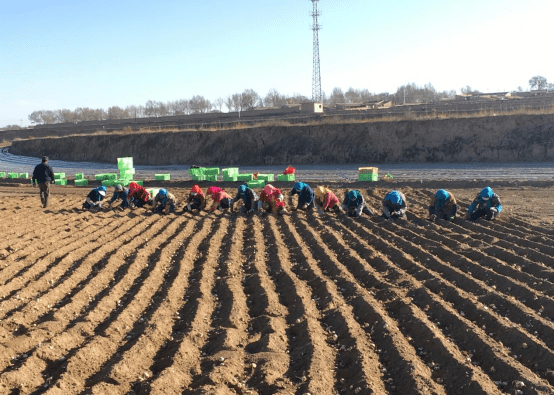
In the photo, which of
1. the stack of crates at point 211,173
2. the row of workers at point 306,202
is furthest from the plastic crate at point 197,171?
the row of workers at point 306,202

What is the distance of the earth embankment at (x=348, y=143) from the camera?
94.5 ft

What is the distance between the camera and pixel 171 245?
945cm

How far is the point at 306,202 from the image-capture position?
13.5m

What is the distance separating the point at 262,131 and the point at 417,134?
1009 cm

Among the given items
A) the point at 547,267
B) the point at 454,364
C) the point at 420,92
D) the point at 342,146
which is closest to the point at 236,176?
the point at 342,146

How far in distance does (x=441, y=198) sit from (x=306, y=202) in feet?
11.2

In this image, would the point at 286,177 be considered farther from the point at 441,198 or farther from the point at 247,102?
the point at 247,102

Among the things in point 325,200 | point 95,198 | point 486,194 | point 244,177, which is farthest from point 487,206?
point 244,177

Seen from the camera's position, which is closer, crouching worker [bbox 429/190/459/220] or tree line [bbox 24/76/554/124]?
crouching worker [bbox 429/190/459/220]

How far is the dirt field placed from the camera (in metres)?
4.23

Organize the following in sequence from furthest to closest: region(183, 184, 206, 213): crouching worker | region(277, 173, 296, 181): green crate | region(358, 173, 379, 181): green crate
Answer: region(277, 173, 296, 181): green crate < region(358, 173, 379, 181): green crate < region(183, 184, 206, 213): crouching worker

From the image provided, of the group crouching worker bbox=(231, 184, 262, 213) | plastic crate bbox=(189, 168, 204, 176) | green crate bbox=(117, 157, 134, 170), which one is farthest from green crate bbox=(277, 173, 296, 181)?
crouching worker bbox=(231, 184, 262, 213)

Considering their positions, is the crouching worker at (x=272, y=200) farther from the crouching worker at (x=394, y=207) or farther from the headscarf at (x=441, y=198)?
the headscarf at (x=441, y=198)

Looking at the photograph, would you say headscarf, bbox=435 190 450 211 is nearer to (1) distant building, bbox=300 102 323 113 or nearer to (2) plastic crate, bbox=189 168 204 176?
(2) plastic crate, bbox=189 168 204 176
